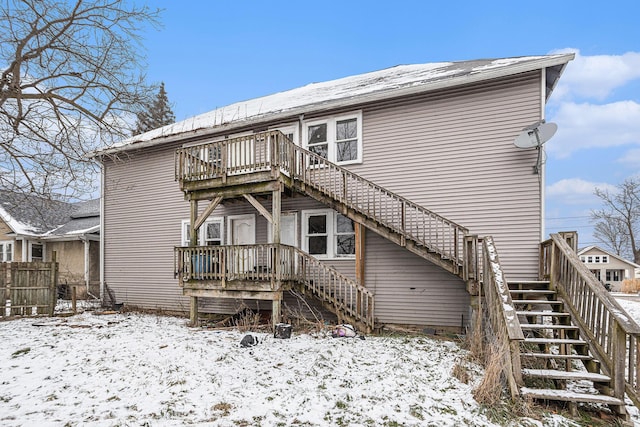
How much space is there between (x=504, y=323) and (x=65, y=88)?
952 cm

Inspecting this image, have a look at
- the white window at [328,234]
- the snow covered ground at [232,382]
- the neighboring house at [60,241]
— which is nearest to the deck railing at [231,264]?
the white window at [328,234]

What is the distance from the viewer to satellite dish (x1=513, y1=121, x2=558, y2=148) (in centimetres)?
870

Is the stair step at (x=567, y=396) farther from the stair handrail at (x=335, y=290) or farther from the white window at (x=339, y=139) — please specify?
the white window at (x=339, y=139)

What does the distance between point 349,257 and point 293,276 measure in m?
1.89

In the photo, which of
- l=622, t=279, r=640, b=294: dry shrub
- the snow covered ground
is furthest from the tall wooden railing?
l=622, t=279, r=640, b=294: dry shrub

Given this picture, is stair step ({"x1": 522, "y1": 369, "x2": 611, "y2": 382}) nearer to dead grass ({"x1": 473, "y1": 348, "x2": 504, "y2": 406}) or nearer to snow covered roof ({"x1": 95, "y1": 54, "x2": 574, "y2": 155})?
dead grass ({"x1": 473, "y1": 348, "x2": 504, "y2": 406})

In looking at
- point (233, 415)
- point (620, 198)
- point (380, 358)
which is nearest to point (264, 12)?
point (380, 358)

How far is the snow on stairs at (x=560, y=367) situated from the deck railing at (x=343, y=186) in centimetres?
182

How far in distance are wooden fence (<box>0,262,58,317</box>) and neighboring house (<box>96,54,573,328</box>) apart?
13.7 feet

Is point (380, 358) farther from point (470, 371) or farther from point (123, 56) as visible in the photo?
point (123, 56)

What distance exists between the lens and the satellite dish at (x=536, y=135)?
8703mm

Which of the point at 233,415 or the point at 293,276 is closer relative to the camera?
the point at 233,415

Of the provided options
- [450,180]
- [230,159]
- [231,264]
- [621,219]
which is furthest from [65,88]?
[621,219]

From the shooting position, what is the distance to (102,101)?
350 inches
